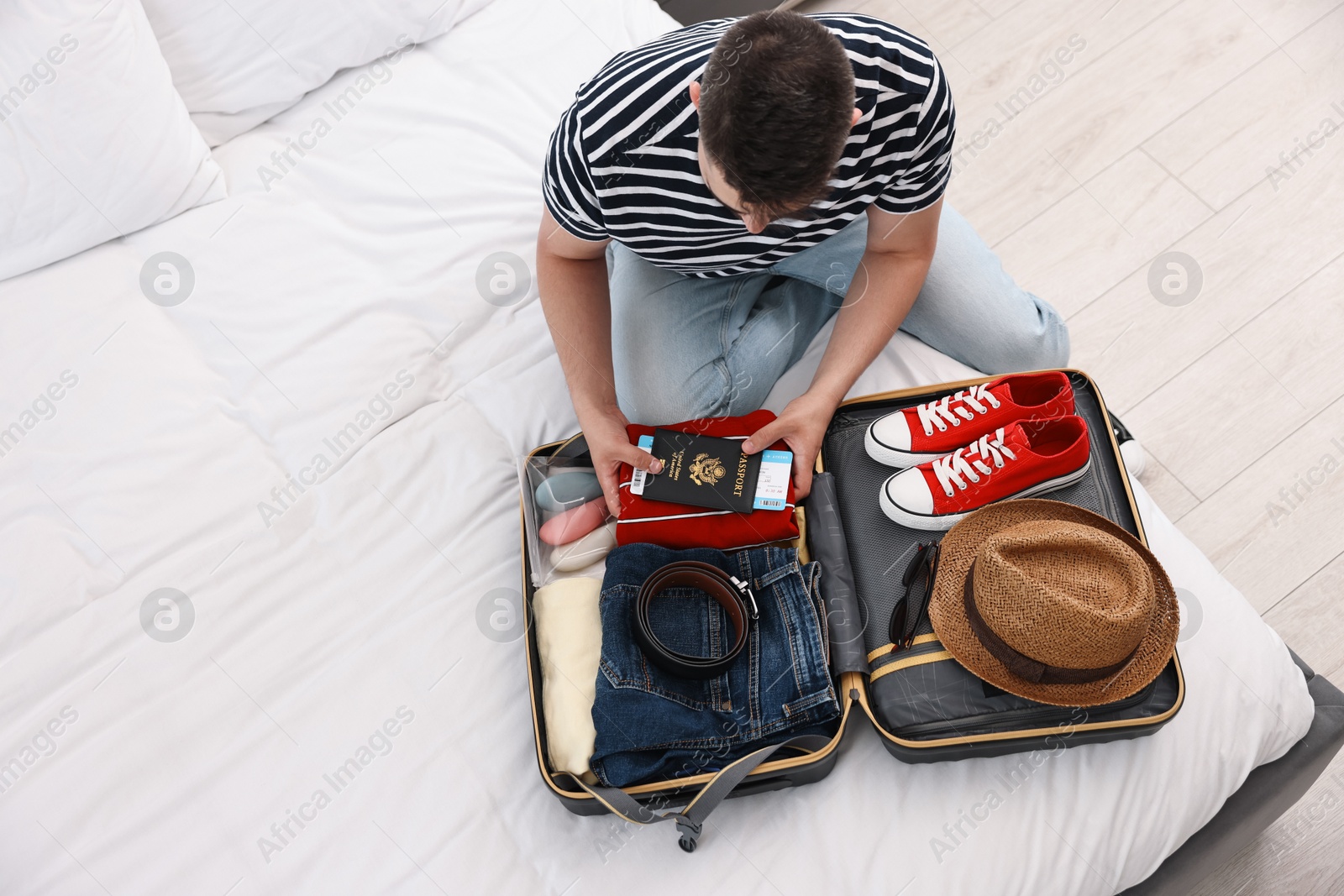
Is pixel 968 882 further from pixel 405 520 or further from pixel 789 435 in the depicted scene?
pixel 405 520

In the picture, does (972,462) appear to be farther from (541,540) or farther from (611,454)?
(541,540)

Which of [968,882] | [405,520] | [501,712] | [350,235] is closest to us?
[968,882]

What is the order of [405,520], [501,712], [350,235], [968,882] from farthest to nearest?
[350,235] < [405,520] < [501,712] < [968,882]

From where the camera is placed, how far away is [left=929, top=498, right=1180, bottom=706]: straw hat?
0.77 meters

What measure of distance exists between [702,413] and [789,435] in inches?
7.1

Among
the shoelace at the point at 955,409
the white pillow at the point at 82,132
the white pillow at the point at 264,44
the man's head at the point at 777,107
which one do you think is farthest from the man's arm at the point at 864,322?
the white pillow at the point at 82,132

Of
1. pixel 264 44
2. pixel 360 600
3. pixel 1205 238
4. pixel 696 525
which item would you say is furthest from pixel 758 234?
pixel 1205 238

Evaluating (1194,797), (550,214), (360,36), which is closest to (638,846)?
(1194,797)

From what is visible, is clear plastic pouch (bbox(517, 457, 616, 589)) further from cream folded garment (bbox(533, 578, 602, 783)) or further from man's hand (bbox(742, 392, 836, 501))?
man's hand (bbox(742, 392, 836, 501))

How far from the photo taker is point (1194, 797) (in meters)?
0.89

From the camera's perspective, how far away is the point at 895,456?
971 mm

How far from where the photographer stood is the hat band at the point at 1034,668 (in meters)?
0.80

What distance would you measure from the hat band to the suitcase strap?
0.65ft

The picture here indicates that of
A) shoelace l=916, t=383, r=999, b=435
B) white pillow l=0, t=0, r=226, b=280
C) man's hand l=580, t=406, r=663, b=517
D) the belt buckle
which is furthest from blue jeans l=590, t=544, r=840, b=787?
white pillow l=0, t=0, r=226, b=280
